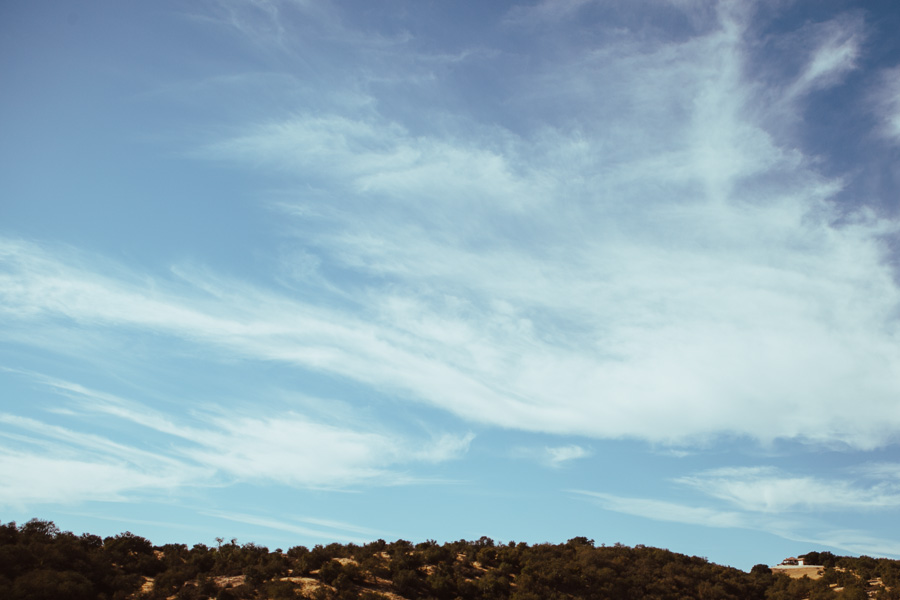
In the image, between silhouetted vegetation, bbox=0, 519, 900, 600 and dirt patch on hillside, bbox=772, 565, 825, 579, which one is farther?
dirt patch on hillside, bbox=772, 565, 825, 579

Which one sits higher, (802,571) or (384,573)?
(802,571)

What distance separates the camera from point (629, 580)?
176 ft

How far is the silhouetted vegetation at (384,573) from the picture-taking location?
42312mm

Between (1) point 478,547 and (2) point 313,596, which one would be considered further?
(1) point 478,547

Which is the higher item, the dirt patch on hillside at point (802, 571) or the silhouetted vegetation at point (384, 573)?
the dirt patch on hillside at point (802, 571)

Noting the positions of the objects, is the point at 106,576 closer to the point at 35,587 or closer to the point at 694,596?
the point at 35,587

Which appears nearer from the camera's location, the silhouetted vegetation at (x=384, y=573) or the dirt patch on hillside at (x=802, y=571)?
the silhouetted vegetation at (x=384, y=573)

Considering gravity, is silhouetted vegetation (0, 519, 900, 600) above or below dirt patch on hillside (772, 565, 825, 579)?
below

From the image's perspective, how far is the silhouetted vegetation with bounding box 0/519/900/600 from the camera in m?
42.3

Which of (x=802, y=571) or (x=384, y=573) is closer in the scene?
(x=384, y=573)

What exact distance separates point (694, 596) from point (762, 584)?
10375 mm

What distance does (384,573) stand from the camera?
157 feet

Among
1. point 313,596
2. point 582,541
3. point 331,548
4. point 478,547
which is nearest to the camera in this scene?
point 313,596

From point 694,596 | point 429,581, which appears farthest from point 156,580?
point 694,596
